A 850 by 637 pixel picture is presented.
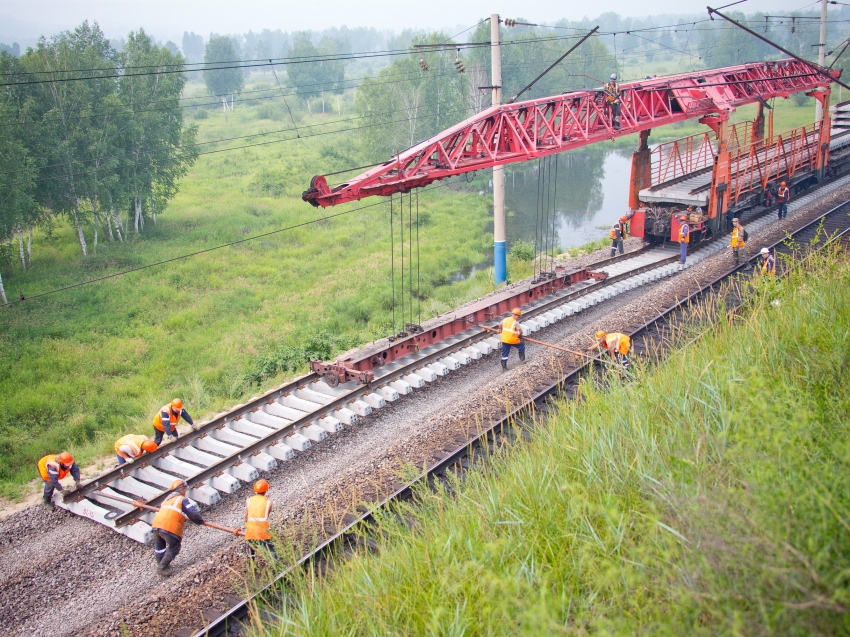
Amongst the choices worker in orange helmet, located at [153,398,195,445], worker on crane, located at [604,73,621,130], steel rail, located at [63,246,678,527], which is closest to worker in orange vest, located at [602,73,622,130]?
worker on crane, located at [604,73,621,130]

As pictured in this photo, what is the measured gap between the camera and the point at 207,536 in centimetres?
745

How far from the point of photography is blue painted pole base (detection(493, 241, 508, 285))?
18516mm

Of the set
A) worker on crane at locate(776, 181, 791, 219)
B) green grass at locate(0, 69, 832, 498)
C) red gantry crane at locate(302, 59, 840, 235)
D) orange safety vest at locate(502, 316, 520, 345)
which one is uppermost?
red gantry crane at locate(302, 59, 840, 235)

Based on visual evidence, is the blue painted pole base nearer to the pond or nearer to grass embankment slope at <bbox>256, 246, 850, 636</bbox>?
the pond

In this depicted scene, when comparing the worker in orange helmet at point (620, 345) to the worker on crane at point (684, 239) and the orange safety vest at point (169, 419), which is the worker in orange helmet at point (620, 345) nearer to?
the orange safety vest at point (169, 419)

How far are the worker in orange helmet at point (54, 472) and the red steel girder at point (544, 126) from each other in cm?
513

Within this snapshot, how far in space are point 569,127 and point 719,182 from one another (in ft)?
20.6

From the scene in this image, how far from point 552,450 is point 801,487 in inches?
103

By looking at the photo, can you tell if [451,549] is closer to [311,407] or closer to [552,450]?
[552,450]

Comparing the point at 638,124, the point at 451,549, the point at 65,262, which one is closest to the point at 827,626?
the point at 451,549

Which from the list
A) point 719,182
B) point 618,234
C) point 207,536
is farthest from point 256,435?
point 719,182

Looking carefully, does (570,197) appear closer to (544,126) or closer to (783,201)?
Answer: (783,201)

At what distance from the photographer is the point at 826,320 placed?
6.64m

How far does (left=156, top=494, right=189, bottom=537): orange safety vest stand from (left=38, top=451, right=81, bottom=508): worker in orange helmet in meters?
2.42
